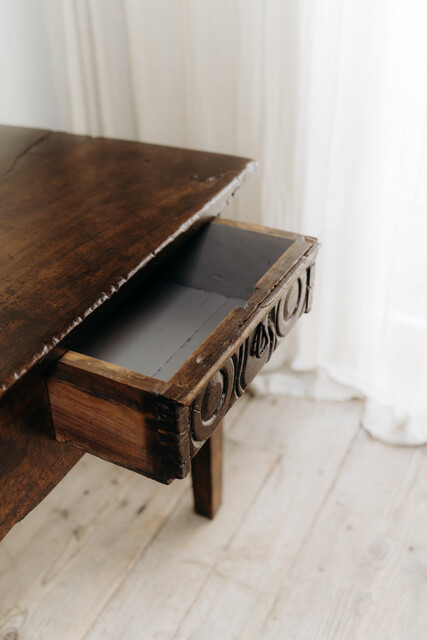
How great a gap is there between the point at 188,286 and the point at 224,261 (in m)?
0.09

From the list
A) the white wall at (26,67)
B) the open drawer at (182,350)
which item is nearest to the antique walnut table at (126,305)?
the open drawer at (182,350)

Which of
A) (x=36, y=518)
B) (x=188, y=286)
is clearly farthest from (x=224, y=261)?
(x=36, y=518)

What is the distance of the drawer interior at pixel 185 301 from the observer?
922 millimetres

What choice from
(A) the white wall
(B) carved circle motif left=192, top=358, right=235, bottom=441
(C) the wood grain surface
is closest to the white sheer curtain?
(A) the white wall

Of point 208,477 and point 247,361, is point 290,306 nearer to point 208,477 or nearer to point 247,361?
point 247,361

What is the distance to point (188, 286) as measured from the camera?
3.56 ft

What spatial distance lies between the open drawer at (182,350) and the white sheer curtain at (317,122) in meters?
0.43

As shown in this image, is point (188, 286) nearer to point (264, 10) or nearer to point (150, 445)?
point (150, 445)

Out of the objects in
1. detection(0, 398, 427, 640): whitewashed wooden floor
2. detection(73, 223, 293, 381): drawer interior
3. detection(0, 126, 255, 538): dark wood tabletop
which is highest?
detection(0, 126, 255, 538): dark wood tabletop

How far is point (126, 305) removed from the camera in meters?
1.04

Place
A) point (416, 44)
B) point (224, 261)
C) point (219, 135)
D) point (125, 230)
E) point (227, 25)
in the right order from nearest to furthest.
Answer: point (125, 230)
point (224, 261)
point (416, 44)
point (227, 25)
point (219, 135)

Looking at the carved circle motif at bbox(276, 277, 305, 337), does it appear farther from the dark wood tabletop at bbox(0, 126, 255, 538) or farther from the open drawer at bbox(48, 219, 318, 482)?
the dark wood tabletop at bbox(0, 126, 255, 538)

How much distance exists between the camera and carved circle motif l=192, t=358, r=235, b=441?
731 millimetres

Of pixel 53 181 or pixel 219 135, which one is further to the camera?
pixel 219 135
